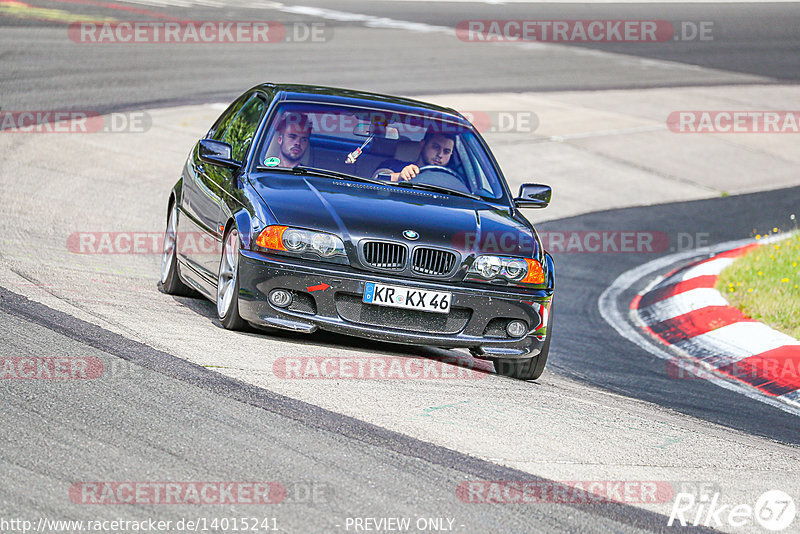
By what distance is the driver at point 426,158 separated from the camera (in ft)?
26.1

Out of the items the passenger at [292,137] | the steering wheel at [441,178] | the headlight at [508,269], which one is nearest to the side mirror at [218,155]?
the passenger at [292,137]

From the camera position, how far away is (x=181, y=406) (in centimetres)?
531

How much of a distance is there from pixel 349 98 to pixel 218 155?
108 cm

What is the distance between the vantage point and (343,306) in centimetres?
684

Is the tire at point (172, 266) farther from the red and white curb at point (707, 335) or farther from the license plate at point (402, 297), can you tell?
the red and white curb at point (707, 335)

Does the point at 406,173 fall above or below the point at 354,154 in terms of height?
below

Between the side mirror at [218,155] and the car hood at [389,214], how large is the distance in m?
0.33

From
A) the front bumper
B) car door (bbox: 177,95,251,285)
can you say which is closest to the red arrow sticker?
the front bumper

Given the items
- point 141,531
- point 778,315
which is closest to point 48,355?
point 141,531

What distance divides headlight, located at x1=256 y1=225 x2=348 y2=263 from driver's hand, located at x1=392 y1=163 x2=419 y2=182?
1.20m

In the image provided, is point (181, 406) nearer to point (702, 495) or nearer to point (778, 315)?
point (702, 495)

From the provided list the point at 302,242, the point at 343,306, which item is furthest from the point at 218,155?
the point at 343,306

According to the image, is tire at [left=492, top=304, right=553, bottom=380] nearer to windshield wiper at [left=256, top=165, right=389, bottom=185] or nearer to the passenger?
windshield wiper at [left=256, top=165, right=389, bottom=185]

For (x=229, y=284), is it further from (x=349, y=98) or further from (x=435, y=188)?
(x=349, y=98)
